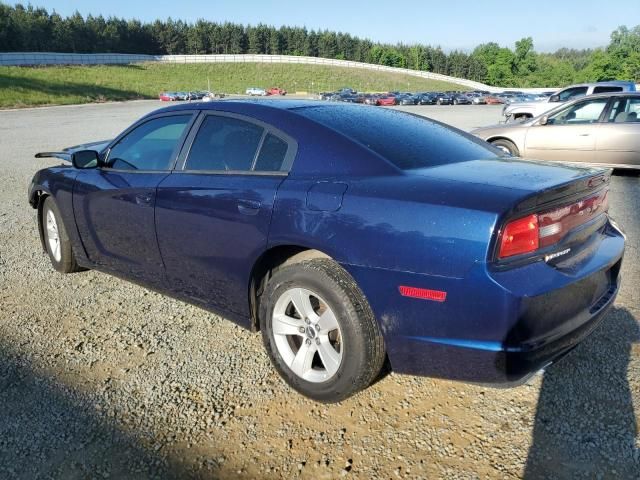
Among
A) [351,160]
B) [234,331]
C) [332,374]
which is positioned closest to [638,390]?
[332,374]

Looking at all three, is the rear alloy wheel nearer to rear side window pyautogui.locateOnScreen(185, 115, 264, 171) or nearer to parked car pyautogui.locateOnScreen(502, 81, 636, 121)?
parked car pyautogui.locateOnScreen(502, 81, 636, 121)

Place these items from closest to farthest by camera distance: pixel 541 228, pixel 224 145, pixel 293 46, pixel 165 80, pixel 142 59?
pixel 541 228
pixel 224 145
pixel 165 80
pixel 142 59
pixel 293 46

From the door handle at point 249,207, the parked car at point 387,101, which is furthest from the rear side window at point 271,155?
the parked car at point 387,101

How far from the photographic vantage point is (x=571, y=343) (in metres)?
2.40

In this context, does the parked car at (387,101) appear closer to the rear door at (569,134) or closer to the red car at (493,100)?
the red car at (493,100)

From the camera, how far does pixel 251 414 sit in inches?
104

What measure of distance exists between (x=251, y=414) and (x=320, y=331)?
538mm

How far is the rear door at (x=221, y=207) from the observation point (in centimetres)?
285

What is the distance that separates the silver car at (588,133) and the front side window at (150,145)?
664 cm

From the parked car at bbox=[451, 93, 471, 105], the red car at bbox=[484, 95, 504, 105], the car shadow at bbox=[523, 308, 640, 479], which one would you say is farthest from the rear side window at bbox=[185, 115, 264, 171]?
the red car at bbox=[484, 95, 504, 105]

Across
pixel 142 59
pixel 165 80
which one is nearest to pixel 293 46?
pixel 142 59

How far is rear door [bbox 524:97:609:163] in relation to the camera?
9.17m

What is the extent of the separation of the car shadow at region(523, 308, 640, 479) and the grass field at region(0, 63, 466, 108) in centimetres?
4430

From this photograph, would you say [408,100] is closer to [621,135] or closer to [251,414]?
[621,135]
